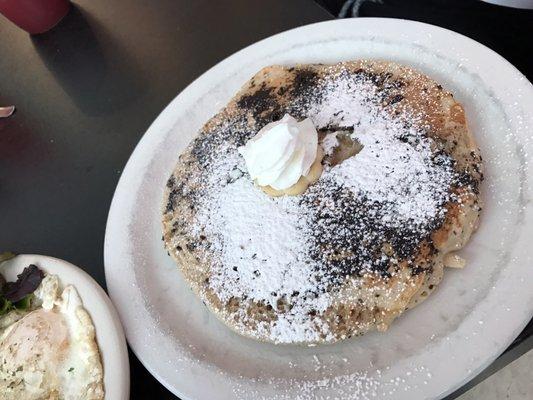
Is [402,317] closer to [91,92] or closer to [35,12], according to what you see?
[91,92]

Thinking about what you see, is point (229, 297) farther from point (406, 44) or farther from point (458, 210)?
point (406, 44)

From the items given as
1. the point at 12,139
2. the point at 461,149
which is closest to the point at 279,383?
the point at 461,149

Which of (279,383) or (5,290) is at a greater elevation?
(279,383)

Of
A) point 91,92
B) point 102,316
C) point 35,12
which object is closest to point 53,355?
point 102,316

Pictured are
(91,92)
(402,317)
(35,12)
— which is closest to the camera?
(402,317)

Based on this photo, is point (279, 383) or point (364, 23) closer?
point (279, 383)

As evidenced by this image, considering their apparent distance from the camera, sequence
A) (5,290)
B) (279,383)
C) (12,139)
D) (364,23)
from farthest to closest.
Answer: (12,139)
(364,23)
(5,290)
(279,383)

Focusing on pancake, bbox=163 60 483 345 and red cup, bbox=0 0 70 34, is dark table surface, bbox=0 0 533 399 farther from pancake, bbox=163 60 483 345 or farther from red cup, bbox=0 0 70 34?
pancake, bbox=163 60 483 345
